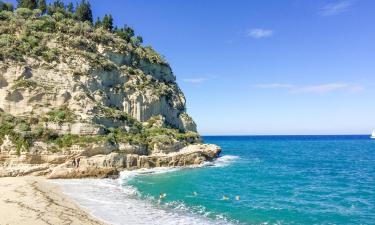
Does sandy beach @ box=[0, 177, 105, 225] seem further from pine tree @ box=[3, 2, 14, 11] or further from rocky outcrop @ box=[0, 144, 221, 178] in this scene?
pine tree @ box=[3, 2, 14, 11]

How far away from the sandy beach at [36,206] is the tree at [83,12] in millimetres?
59174

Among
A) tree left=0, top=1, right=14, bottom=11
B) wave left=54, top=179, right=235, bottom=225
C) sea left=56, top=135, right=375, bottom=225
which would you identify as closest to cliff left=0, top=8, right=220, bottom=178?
sea left=56, top=135, right=375, bottom=225

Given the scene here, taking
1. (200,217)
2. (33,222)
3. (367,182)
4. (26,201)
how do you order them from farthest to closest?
(367,182) < (26,201) < (200,217) < (33,222)

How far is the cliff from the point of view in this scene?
4378cm

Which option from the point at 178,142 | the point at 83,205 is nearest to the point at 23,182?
the point at 83,205

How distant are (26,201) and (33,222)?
6415 millimetres

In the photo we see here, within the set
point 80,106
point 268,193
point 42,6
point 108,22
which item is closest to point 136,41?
point 108,22

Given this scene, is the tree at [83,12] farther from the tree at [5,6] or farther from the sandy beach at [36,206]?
the sandy beach at [36,206]

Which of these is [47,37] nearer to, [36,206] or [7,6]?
[7,6]

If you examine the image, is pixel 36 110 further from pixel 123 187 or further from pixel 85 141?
pixel 123 187

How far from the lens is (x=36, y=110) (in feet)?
163

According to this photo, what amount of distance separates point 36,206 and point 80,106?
A: 27.1 metres

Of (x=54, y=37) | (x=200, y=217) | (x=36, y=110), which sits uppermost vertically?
(x=54, y=37)

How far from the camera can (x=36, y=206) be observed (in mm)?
27109
